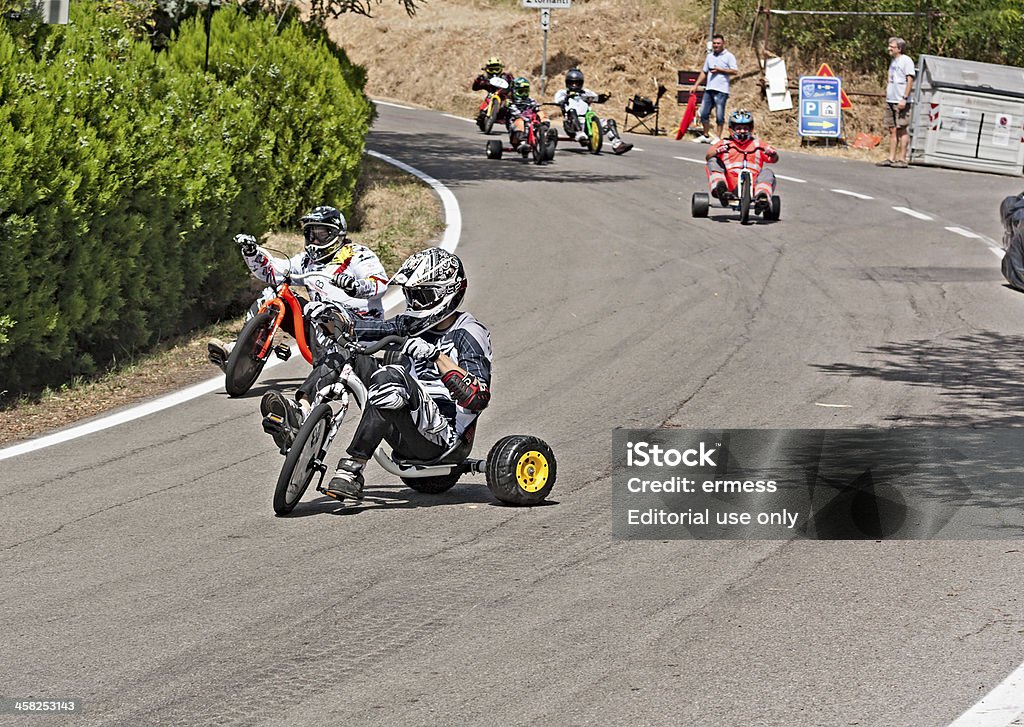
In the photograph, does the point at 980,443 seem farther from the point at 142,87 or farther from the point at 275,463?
the point at 142,87

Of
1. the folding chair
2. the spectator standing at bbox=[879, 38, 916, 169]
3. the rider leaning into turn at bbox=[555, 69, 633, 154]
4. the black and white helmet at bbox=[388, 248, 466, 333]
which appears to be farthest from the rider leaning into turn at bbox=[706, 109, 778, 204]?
the black and white helmet at bbox=[388, 248, 466, 333]

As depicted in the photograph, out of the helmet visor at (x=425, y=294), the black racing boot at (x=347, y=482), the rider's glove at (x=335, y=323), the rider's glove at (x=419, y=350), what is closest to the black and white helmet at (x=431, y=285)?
the helmet visor at (x=425, y=294)

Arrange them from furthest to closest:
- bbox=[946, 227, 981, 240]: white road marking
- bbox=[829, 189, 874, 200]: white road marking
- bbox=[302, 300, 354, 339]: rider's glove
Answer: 1. bbox=[829, 189, 874, 200]: white road marking
2. bbox=[946, 227, 981, 240]: white road marking
3. bbox=[302, 300, 354, 339]: rider's glove

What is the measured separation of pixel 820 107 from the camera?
102ft

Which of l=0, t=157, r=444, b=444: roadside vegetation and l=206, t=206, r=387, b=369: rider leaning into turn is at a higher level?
l=206, t=206, r=387, b=369: rider leaning into turn

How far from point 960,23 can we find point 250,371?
27.1 meters

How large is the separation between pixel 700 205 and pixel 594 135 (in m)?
7.14

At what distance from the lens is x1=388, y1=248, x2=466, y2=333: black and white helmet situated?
777 centimetres

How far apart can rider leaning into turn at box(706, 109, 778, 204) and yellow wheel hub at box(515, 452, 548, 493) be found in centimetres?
1201

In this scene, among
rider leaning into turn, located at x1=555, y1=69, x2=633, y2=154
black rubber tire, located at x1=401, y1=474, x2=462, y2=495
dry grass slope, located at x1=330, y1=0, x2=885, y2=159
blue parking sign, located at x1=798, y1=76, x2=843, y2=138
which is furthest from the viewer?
dry grass slope, located at x1=330, y1=0, x2=885, y2=159

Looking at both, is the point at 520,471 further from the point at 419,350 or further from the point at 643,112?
the point at 643,112

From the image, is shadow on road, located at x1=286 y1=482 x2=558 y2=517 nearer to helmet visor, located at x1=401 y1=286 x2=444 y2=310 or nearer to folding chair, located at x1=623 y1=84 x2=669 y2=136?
helmet visor, located at x1=401 y1=286 x2=444 y2=310

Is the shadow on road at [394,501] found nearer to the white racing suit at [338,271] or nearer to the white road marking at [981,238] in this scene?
the white racing suit at [338,271]

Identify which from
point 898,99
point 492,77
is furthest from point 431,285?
point 898,99
